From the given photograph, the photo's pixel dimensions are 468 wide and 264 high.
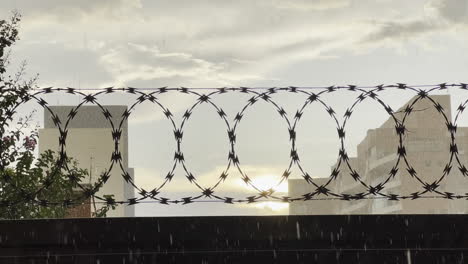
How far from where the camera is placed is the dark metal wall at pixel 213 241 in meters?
7.38

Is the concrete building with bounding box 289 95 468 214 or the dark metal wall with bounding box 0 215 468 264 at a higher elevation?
the concrete building with bounding box 289 95 468 214

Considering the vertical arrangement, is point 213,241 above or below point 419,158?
below

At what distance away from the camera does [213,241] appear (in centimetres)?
745

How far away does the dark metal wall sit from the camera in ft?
24.2

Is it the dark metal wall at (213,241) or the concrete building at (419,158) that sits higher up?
the concrete building at (419,158)

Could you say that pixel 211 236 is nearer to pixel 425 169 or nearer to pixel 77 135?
pixel 425 169

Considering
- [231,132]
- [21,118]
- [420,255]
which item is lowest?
[420,255]

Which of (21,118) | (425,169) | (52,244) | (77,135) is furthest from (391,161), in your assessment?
(52,244)

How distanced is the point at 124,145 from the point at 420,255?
191760 millimetres

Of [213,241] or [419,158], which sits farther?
[419,158]

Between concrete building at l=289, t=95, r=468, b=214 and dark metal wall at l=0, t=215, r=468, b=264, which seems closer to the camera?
dark metal wall at l=0, t=215, r=468, b=264

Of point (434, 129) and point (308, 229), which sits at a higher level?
point (434, 129)

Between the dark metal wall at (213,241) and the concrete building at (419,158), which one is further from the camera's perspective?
the concrete building at (419,158)

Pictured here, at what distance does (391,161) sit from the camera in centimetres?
10462
